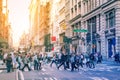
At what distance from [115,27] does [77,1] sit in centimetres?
3015

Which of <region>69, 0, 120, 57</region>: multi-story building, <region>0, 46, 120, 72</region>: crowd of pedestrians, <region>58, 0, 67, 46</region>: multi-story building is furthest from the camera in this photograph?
<region>58, 0, 67, 46</region>: multi-story building

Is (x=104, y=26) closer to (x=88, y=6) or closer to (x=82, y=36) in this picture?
(x=88, y=6)

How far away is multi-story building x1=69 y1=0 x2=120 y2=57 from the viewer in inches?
2128

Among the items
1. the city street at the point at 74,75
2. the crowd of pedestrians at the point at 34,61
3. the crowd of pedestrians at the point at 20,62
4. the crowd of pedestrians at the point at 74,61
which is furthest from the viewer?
the crowd of pedestrians at the point at 74,61

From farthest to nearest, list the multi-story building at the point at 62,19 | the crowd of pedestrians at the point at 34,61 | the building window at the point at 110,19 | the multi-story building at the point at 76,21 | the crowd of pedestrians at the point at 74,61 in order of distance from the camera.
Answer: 1. the multi-story building at the point at 62,19
2. the multi-story building at the point at 76,21
3. the building window at the point at 110,19
4. the crowd of pedestrians at the point at 74,61
5. the crowd of pedestrians at the point at 34,61

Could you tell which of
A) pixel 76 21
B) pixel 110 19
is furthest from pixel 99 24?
pixel 76 21

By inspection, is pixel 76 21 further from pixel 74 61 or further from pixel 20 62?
pixel 20 62

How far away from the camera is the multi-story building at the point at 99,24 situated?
54.1 meters

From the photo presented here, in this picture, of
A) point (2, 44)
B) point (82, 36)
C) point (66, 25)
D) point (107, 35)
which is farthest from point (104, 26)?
point (2, 44)

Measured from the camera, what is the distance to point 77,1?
8256 centimetres

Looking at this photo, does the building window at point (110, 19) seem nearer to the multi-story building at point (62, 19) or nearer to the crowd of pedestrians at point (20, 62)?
the crowd of pedestrians at point (20, 62)

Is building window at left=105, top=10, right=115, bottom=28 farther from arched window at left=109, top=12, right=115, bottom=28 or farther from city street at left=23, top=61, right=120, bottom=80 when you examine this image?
city street at left=23, top=61, right=120, bottom=80

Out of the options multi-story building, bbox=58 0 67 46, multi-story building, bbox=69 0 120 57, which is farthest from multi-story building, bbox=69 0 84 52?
multi-story building, bbox=58 0 67 46

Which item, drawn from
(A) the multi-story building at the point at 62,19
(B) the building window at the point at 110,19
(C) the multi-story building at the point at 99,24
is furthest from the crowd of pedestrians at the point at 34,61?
(A) the multi-story building at the point at 62,19
